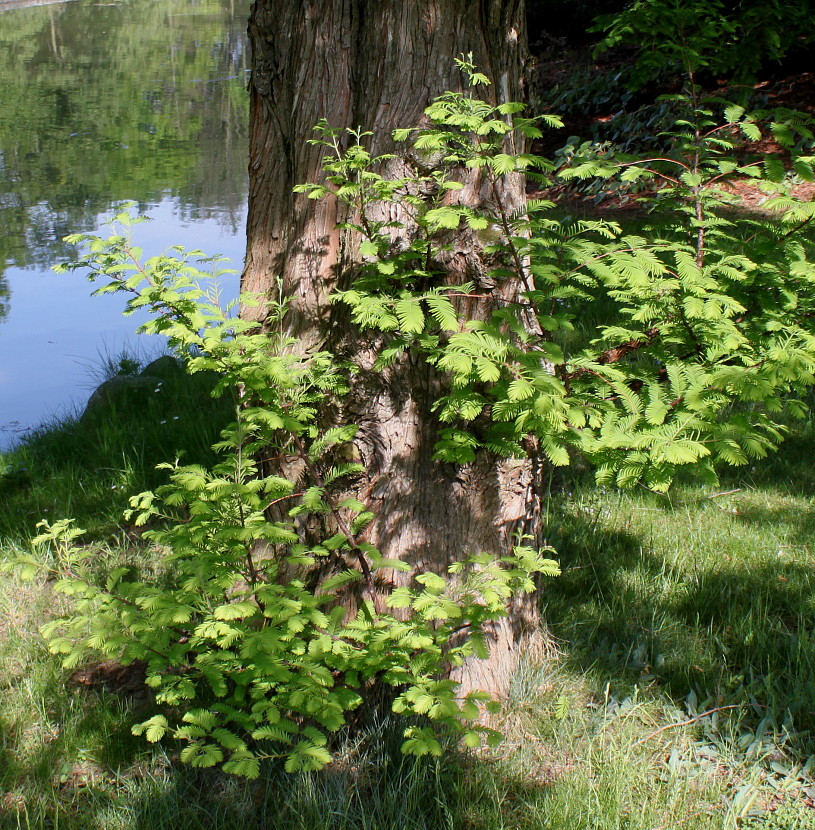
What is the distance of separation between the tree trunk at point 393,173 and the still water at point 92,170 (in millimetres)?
2003

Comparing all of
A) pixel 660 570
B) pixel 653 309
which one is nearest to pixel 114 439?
pixel 660 570

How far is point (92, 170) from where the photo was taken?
12.0 m

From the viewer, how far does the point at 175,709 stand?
111 inches

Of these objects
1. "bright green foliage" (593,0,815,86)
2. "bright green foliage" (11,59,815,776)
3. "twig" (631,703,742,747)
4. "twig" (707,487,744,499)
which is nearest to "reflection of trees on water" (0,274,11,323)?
"bright green foliage" (593,0,815,86)

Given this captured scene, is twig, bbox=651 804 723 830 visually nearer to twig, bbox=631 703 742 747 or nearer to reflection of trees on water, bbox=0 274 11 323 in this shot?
twig, bbox=631 703 742 747

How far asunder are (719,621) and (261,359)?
202 centimetres

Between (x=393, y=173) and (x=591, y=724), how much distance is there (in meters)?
1.90

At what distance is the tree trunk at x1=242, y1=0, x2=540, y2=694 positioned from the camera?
102 inches

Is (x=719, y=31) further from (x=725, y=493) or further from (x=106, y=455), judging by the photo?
(x=106, y=455)

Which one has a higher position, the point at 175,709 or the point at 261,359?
the point at 261,359

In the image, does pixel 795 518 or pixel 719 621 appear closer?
pixel 719 621

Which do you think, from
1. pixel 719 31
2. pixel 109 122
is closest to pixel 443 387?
pixel 719 31

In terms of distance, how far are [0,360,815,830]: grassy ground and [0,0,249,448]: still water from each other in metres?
2.82

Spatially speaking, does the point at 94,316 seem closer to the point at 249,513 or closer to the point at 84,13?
the point at 249,513
